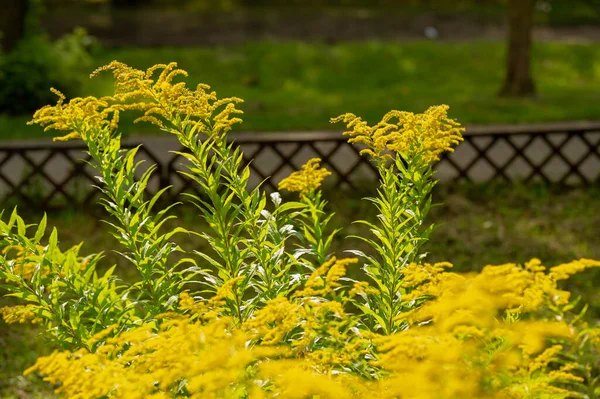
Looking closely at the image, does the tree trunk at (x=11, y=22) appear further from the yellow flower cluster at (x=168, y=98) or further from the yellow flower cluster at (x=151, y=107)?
the yellow flower cluster at (x=168, y=98)

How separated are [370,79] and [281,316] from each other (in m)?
14.4

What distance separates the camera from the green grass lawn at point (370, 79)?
13766mm

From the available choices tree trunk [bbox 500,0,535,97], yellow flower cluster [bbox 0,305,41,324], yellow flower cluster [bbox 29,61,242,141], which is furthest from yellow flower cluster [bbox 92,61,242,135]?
tree trunk [bbox 500,0,535,97]

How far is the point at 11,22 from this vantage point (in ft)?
51.8

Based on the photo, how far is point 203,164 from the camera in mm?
3391

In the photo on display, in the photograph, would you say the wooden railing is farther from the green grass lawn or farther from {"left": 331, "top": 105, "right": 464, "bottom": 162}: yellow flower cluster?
{"left": 331, "top": 105, "right": 464, "bottom": 162}: yellow flower cluster

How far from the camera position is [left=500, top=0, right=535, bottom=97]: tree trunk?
14344mm

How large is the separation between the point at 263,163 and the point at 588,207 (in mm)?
4175

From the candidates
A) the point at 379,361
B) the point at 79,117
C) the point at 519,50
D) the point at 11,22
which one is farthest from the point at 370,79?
the point at 379,361

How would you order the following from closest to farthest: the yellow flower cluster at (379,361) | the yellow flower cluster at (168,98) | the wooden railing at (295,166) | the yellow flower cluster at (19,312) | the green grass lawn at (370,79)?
1. the yellow flower cluster at (379,361)
2. the yellow flower cluster at (19,312)
3. the yellow flower cluster at (168,98)
4. the wooden railing at (295,166)
5. the green grass lawn at (370,79)

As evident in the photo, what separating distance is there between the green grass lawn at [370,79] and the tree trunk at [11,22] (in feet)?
5.43

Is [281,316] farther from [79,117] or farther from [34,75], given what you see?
[34,75]

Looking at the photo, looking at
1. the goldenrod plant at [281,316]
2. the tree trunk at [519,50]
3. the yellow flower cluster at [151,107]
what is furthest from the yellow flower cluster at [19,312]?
the tree trunk at [519,50]

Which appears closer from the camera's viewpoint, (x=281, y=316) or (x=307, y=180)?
(x=281, y=316)
